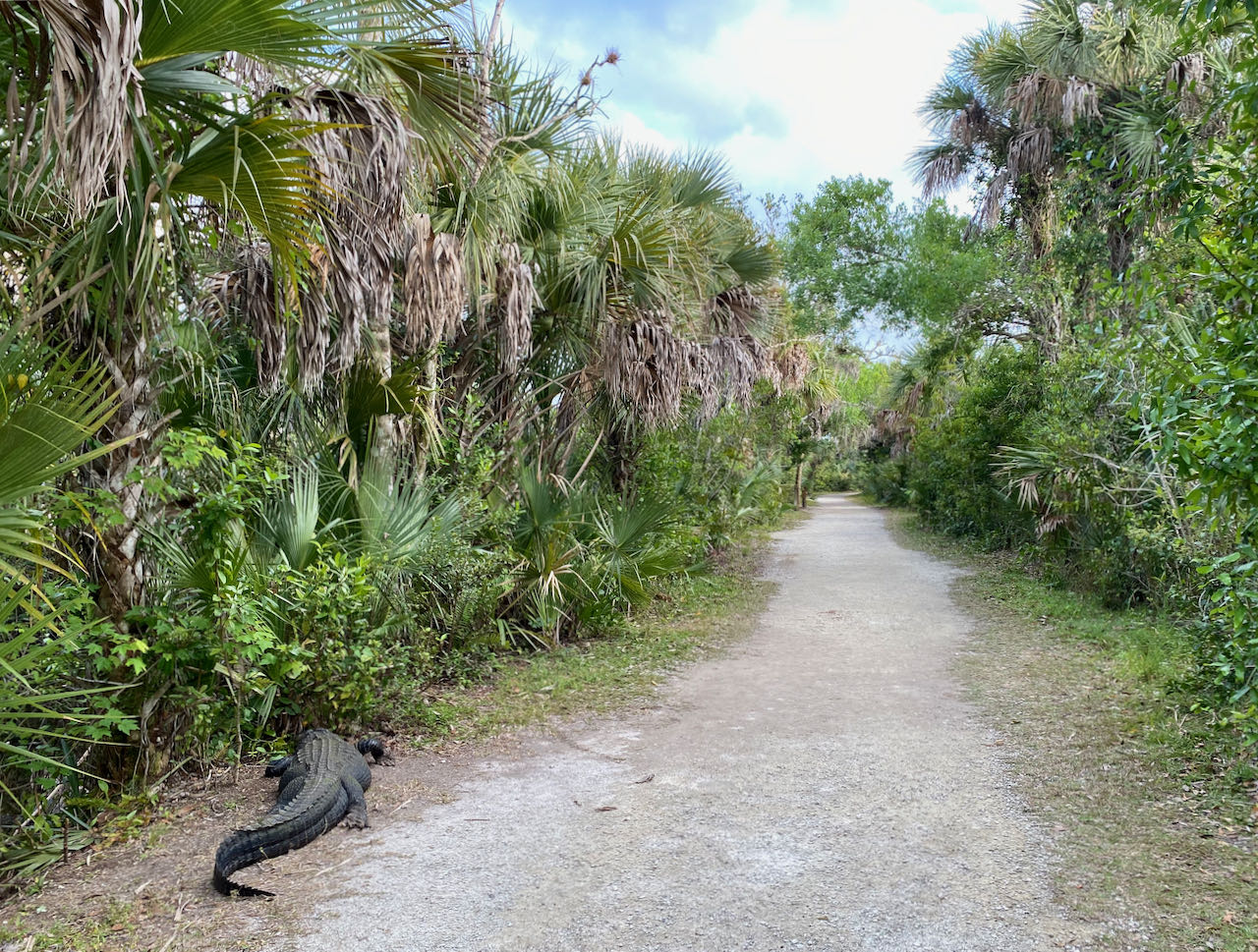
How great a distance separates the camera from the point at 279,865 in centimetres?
385

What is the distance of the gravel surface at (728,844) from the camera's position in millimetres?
3221

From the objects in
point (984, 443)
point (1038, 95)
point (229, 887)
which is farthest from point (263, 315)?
point (984, 443)

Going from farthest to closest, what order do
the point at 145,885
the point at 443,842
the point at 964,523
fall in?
the point at 964,523
the point at 443,842
the point at 145,885

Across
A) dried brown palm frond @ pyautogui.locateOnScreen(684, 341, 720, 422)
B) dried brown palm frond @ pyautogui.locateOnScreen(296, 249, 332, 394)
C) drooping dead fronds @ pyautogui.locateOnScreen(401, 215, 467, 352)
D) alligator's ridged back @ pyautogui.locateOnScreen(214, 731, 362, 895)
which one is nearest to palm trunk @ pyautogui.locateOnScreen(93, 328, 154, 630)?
dried brown palm frond @ pyautogui.locateOnScreen(296, 249, 332, 394)

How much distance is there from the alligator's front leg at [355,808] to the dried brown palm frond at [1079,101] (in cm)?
1256

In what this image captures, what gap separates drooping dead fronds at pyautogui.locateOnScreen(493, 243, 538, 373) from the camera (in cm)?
748

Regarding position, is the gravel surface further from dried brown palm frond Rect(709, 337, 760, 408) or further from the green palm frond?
dried brown palm frond Rect(709, 337, 760, 408)

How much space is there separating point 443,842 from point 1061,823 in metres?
2.94

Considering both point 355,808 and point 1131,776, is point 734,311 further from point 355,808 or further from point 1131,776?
point 355,808

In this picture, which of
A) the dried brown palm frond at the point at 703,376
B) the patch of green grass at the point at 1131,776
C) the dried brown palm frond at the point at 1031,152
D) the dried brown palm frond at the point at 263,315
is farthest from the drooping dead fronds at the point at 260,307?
the dried brown palm frond at the point at 1031,152

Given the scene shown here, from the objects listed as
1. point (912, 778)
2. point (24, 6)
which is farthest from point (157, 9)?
point (912, 778)

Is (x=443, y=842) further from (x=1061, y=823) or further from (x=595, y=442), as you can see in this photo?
(x=595, y=442)

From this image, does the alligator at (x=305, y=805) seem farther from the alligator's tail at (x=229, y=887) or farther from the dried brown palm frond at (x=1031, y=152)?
the dried brown palm frond at (x=1031, y=152)

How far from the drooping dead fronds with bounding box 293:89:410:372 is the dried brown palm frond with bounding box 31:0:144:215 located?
0.92m
